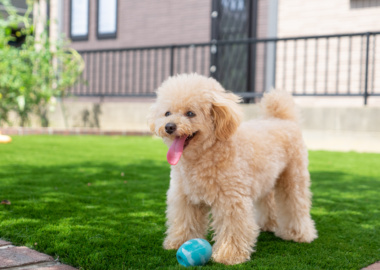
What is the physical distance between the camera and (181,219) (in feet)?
9.32

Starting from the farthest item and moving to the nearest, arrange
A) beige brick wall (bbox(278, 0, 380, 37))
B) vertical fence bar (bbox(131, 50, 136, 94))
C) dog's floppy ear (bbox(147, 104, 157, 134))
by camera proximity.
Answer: vertical fence bar (bbox(131, 50, 136, 94)) → beige brick wall (bbox(278, 0, 380, 37)) → dog's floppy ear (bbox(147, 104, 157, 134))

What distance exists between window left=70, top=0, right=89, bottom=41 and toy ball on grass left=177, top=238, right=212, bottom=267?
442 inches

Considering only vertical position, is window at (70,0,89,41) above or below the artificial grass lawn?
above

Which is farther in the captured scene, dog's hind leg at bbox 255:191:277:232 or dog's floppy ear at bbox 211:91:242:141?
dog's hind leg at bbox 255:191:277:232

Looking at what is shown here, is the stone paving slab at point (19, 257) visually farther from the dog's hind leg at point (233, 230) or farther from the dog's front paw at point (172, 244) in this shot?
the dog's hind leg at point (233, 230)

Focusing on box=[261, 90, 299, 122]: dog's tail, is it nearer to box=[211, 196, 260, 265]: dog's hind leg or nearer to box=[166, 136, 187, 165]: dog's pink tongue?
box=[211, 196, 260, 265]: dog's hind leg

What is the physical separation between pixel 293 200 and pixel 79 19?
444 inches

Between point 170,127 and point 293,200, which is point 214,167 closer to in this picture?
point 170,127

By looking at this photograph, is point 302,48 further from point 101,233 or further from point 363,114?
point 101,233

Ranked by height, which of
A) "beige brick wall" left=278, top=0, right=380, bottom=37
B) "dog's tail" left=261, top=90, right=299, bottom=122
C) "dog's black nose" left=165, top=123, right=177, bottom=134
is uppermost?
"beige brick wall" left=278, top=0, right=380, bottom=37

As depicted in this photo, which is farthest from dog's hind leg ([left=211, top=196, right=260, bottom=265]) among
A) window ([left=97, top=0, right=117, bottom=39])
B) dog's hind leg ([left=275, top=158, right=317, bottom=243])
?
window ([left=97, top=0, right=117, bottom=39])

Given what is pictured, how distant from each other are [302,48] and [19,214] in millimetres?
7393

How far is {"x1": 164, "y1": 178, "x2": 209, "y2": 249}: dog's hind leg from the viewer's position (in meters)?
2.80

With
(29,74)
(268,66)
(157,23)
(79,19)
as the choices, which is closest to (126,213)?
(268,66)
